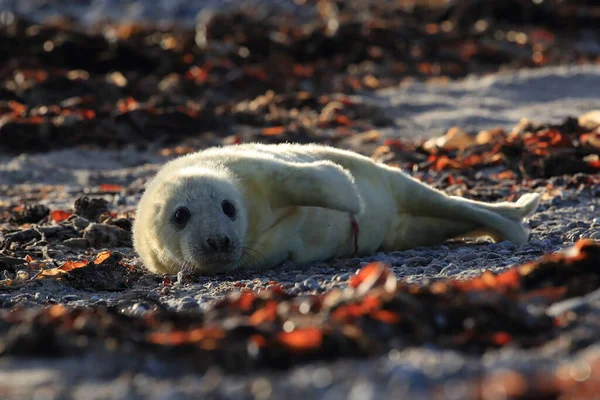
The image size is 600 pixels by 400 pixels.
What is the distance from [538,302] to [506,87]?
10796 millimetres

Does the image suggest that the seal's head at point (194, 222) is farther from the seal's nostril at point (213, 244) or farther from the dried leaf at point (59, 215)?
the dried leaf at point (59, 215)

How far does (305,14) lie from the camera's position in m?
22.7

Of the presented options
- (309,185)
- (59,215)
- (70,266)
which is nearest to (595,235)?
(309,185)

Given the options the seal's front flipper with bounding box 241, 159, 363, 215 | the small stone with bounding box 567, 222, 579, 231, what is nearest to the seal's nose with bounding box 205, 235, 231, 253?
the seal's front flipper with bounding box 241, 159, 363, 215

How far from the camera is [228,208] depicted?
5.61m

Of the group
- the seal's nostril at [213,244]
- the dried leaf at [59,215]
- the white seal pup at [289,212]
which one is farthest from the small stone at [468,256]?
the dried leaf at [59,215]

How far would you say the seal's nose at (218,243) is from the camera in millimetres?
5453

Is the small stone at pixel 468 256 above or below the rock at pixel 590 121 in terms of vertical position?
above

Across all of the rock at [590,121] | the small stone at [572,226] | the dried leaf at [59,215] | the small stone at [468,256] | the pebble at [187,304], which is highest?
the pebble at [187,304]

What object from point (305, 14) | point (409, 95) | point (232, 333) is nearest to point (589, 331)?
point (232, 333)

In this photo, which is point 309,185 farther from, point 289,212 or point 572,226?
point 572,226

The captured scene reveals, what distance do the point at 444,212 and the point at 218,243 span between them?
5.18 ft

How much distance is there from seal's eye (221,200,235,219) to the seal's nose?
0.63 ft

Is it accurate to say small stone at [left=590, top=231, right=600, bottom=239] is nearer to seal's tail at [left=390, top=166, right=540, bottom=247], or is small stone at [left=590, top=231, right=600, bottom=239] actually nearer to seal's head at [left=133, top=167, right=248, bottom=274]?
seal's tail at [left=390, top=166, right=540, bottom=247]
